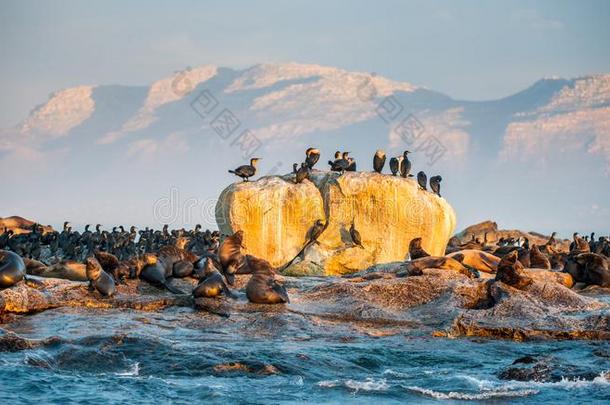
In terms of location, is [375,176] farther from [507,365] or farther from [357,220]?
[507,365]

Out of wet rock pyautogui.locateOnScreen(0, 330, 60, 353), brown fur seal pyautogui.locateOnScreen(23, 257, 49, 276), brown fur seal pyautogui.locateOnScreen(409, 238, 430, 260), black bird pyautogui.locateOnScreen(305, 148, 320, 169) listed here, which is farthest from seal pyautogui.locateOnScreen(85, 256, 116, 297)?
black bird pyautogui.locateOnScreen(305, 148, 320, 169)

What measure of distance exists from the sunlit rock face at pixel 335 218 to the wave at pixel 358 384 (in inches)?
568

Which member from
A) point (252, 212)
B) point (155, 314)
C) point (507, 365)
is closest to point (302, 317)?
point (155, 314)

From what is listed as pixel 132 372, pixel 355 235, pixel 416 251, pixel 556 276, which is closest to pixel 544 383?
pixel 132 372

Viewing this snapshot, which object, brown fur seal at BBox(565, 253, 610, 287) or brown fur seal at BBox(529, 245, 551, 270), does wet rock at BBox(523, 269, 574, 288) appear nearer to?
brown fur seal at BBox(565, 253, 610, 287)

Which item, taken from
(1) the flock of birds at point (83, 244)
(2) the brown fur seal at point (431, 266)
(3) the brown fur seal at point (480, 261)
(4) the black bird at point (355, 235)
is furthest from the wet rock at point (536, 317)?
(1) the flock of birds at point (83, 244)

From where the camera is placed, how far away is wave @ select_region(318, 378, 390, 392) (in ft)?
Result: 37.4

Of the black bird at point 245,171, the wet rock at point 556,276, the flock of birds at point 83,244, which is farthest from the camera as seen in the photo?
the flock of birds at point 83,244

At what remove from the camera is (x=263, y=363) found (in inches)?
477

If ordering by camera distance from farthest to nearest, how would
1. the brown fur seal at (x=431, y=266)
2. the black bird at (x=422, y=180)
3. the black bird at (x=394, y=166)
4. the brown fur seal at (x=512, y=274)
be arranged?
1. the black bird at (x=394, y=166)
2. the black bird at (x=422, y=180)
3. the brown fur seal at (x=431, y=266)
4. the brown fur seal at (x=512, y=274)

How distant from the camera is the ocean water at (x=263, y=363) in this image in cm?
1095

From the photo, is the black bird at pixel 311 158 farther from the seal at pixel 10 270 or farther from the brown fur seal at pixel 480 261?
the seal at pixel 10 270

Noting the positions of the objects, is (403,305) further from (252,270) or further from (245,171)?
(245,171)

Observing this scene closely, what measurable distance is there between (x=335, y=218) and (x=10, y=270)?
12.9 metres
